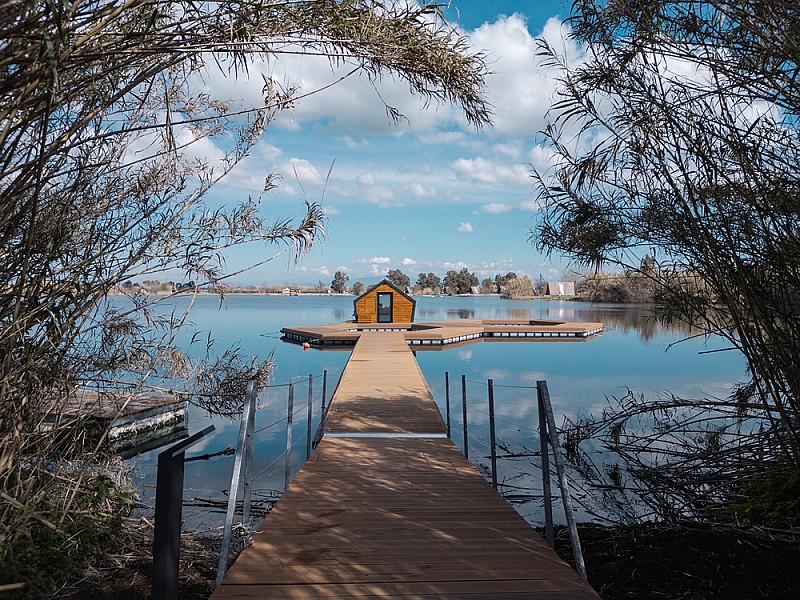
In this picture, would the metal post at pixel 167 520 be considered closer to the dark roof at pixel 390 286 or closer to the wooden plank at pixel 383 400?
the wooden plank at pixel 383 400

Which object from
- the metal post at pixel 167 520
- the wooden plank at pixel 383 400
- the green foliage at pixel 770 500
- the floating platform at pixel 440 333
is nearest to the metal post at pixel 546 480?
the green foliage at pixel 770 500

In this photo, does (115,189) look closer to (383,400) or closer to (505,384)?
(383,400)

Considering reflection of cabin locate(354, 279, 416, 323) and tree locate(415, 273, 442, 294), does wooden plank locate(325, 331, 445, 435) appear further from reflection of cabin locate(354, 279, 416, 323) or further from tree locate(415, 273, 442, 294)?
tree locate(415, 273, 442, 294)

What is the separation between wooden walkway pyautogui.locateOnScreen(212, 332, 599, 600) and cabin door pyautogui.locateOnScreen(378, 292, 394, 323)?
16941mm

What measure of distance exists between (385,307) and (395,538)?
1901cm

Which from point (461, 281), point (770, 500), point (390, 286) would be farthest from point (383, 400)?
point (461, 281)

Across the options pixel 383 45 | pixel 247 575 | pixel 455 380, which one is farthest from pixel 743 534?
pixel 455 380

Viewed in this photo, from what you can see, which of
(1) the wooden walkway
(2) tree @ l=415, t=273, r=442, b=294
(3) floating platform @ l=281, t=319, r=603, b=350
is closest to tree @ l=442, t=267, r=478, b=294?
(2) tree @ l=415, t=273, r=442, b=294


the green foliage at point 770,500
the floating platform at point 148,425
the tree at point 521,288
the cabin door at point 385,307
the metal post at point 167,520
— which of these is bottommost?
the floating platform at point 148,425

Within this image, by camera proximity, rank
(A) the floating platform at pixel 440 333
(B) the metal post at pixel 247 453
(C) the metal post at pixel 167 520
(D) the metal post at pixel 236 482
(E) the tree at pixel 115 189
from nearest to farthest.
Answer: (C) the metal post at pixel 167 520, (E) the tree at pixel 115 189, (D) the metal post at pixel 236 482, (B) the metal post at pixel 247 453, (A) the floating platform at pixel 440 333

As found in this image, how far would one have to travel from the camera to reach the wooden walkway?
204cm

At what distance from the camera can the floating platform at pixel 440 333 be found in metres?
17.6

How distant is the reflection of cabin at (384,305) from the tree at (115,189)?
17.2m

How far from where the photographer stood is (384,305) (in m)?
21.5
